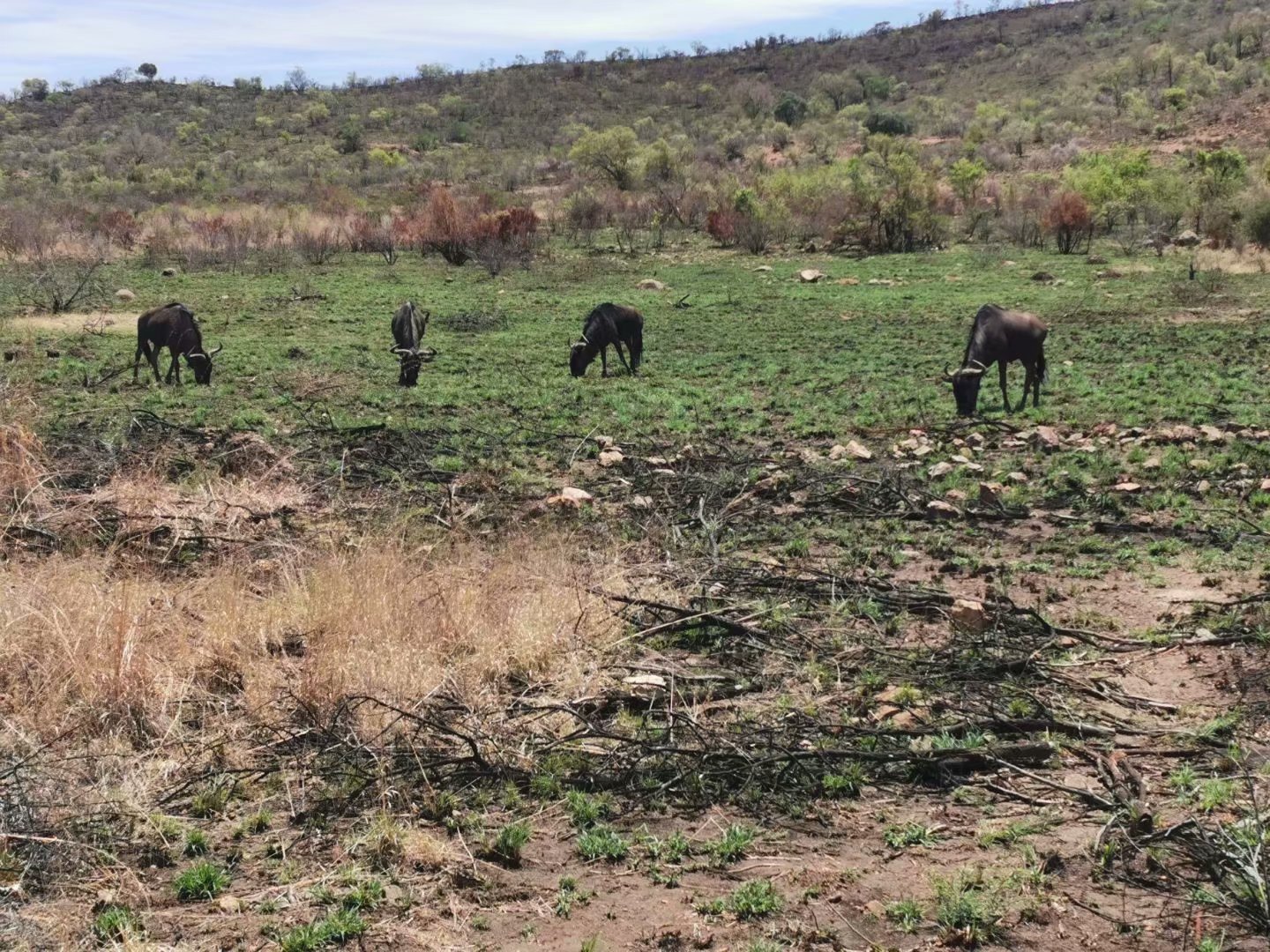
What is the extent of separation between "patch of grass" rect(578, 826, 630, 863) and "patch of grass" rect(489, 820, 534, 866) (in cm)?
24

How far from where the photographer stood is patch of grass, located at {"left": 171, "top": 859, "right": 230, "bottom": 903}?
3.84m

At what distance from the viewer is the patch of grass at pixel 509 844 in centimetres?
410

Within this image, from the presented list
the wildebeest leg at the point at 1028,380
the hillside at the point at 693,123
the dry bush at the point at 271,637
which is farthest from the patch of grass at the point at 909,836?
the hillside at the point at 693,123

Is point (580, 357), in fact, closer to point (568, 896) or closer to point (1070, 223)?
point (568, 896)

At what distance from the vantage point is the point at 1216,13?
63.7 metres

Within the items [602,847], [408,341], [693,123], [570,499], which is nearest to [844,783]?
[602,847]

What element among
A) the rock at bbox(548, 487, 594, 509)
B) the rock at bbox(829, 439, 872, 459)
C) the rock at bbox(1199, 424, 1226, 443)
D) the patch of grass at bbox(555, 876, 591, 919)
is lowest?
the patch of grass at bbox(555, 876, 591, 919)

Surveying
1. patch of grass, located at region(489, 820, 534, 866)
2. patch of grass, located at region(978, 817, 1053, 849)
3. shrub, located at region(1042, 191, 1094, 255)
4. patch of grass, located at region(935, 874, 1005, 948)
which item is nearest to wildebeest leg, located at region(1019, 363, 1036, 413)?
patch of grass, located at region(978, 817, 1053, 849)

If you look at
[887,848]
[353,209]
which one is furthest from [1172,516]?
[353,209]

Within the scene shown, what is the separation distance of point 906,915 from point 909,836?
56 centimetres

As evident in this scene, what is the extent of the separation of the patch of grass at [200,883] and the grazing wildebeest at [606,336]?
11.2 meters

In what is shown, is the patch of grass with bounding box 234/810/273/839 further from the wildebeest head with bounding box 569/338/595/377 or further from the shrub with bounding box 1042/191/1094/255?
the shrub with bounding box 1042/191/1094/255

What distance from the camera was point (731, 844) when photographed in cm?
413

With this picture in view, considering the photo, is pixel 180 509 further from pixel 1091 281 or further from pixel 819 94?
pixel 819 94
